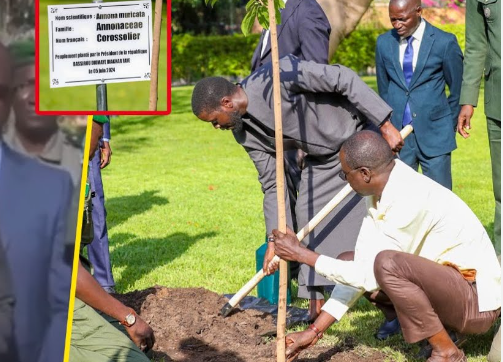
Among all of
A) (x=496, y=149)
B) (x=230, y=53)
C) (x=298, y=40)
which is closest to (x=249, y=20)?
(x=496, y=149)

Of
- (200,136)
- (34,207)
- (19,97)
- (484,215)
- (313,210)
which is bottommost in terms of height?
(200,136)

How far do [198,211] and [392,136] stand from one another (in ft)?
16.3

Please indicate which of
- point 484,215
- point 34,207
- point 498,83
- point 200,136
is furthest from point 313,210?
point 200,136

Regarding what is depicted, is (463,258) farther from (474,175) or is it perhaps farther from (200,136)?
(200,136)

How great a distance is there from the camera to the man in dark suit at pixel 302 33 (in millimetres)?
6254

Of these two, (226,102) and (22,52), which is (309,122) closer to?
(226,102)

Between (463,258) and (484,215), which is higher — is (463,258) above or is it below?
above

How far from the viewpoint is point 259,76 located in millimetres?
5234

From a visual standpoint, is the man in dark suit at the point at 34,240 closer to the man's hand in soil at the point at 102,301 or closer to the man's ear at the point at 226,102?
the man's hand in soil at the point at 102,301

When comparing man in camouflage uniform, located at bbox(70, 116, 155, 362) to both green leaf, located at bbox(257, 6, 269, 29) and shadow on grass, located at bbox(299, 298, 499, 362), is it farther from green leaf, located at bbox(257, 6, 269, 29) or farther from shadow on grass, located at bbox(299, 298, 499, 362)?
shadow on grass, located at bbox(299, 298, 499, 362)

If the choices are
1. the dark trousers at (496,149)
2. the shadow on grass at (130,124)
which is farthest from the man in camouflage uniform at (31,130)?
the shadow on grass at (130,124)

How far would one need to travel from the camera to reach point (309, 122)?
5.43 meters

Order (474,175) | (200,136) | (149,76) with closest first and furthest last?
(149,76), (474,175), (200,136)

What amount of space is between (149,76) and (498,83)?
2.98 m
